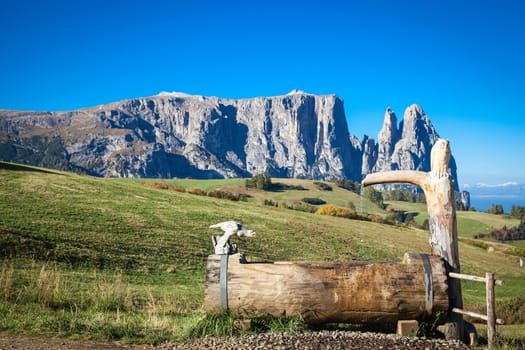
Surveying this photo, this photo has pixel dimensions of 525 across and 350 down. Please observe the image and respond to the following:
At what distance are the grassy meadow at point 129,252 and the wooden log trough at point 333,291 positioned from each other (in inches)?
40.7

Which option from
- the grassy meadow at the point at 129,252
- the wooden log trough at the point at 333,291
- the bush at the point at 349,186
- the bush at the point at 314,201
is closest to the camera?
the wooden log trough at the point at 333,291

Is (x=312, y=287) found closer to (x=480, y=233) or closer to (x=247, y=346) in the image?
(x=247, y=346)

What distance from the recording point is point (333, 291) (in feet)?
29.7

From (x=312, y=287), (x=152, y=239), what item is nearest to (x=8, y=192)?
(x=152, y=239)

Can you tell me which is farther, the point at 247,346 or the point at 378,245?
the point at 378,245

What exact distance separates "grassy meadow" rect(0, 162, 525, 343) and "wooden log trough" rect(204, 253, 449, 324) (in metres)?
1.03

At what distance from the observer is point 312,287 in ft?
29.7

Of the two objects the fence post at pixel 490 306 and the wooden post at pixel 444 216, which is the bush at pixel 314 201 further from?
the fence post at pixel 490 306

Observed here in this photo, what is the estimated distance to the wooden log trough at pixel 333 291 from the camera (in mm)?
9039

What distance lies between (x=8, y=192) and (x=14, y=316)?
24.8 metres

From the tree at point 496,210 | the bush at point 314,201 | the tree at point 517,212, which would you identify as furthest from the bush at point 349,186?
the tree at point 517,212

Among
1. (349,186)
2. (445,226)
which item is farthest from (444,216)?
(349,186)

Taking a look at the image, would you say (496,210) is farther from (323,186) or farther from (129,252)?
(129,252)

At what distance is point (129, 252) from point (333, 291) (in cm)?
1618
